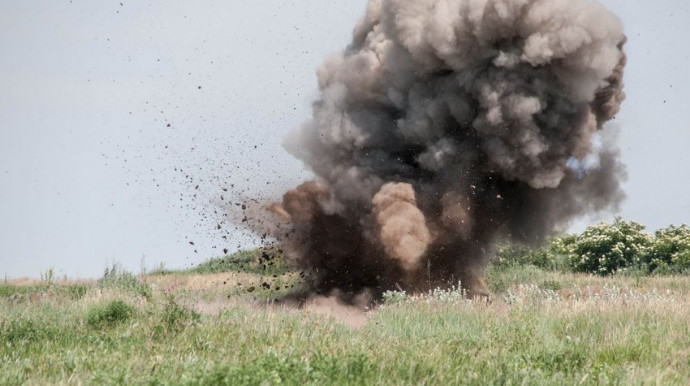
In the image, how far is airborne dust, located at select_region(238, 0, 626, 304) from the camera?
66.1 feet

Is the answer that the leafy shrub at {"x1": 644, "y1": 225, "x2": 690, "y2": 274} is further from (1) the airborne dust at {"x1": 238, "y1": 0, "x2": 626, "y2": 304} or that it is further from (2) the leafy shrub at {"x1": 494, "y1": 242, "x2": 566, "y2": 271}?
(1) the airborne dust at {"x1": 238, "y1": 0, "x2": 626, "y2": 304}

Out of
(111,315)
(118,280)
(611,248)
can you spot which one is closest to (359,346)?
(111,315)

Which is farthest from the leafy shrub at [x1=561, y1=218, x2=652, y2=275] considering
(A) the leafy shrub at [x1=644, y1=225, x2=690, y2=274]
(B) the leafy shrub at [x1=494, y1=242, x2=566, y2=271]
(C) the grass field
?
(C) the grass field

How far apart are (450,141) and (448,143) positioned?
0.11m

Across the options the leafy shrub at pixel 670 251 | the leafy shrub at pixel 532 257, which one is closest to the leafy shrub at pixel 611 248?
the leafy shrub at pixel 670 251

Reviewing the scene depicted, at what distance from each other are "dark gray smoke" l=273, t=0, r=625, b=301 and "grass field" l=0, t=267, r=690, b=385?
5511 millimetres

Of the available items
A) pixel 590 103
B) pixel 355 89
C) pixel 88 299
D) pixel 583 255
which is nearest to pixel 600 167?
pixel 590 103

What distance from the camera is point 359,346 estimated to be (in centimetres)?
991

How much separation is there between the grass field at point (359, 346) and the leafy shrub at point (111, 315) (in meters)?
0.02

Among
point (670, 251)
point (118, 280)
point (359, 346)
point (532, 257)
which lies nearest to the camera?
point (359, 346)

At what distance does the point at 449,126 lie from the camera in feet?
71.7

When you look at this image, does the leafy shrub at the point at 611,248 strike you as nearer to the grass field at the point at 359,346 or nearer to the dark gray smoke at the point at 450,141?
the dark gray smoke at the point at 450,141

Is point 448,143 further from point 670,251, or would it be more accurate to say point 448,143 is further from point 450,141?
point 670,251

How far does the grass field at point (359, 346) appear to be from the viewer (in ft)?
26.1
